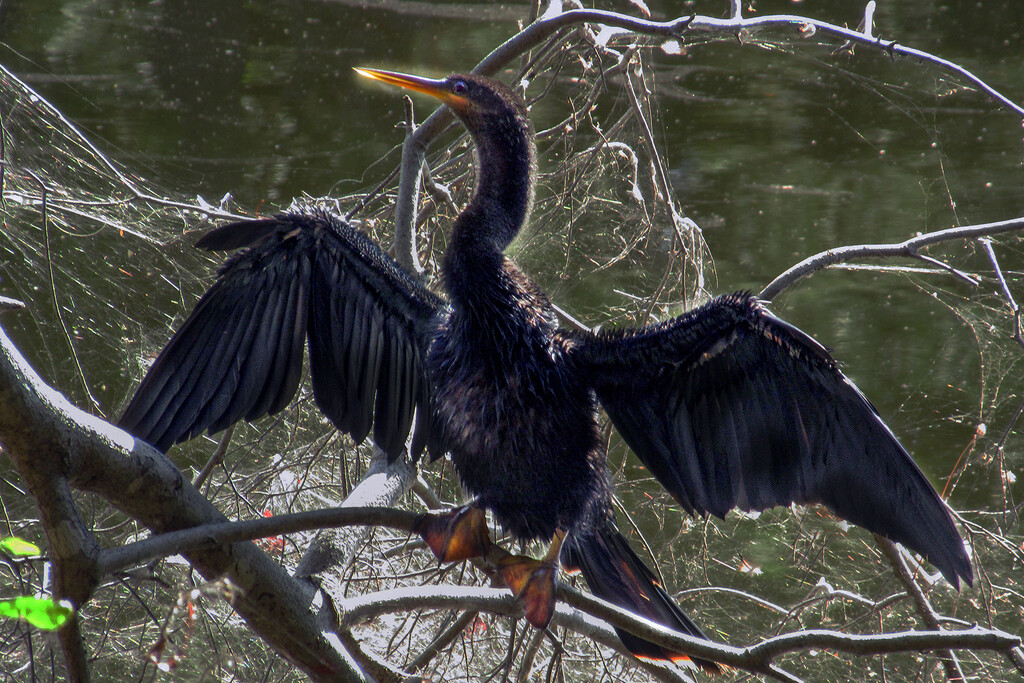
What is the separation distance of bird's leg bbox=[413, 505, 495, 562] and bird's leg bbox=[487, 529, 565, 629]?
0.03 m

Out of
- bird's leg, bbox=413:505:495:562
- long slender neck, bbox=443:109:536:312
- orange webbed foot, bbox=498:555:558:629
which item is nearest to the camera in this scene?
orange webbed foot, bbox=498:555:558:629

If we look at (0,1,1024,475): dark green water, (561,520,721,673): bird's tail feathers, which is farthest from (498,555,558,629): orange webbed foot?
(0,1,1024,475): dark green water

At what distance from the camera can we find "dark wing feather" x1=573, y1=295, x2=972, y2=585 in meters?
1.74

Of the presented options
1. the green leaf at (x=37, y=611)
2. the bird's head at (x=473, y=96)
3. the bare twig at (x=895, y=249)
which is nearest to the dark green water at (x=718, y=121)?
the bare twig at (x=895, y=249)

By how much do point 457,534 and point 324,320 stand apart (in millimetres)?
584

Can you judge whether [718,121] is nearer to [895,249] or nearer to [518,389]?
[895,249]

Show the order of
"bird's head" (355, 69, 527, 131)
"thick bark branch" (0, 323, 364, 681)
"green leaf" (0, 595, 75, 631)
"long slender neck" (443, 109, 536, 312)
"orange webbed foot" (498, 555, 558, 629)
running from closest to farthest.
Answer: "green leaf" (0, 595, 75, 631)
"thick bark branch" (0, 323, 364, 681)
"orange webbed foot" (498, 555, 558, 629)
"long slender neck" (443, 109, 536, 312)
"bird's head" (355, 69, 527, 131)

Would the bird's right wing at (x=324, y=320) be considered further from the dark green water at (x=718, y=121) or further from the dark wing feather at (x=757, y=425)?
the dark green water at (x=718, y=121)

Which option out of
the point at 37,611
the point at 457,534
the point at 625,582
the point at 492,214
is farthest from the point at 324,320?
the point at 37,611

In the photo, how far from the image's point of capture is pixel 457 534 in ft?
6.18

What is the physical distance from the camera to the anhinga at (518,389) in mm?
1781

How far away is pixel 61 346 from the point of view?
343 cm

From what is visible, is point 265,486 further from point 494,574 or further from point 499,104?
point 499,104

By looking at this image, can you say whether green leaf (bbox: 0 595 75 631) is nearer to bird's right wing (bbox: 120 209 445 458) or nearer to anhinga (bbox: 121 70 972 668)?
anhinga (bbox: 121 70 972 668)
